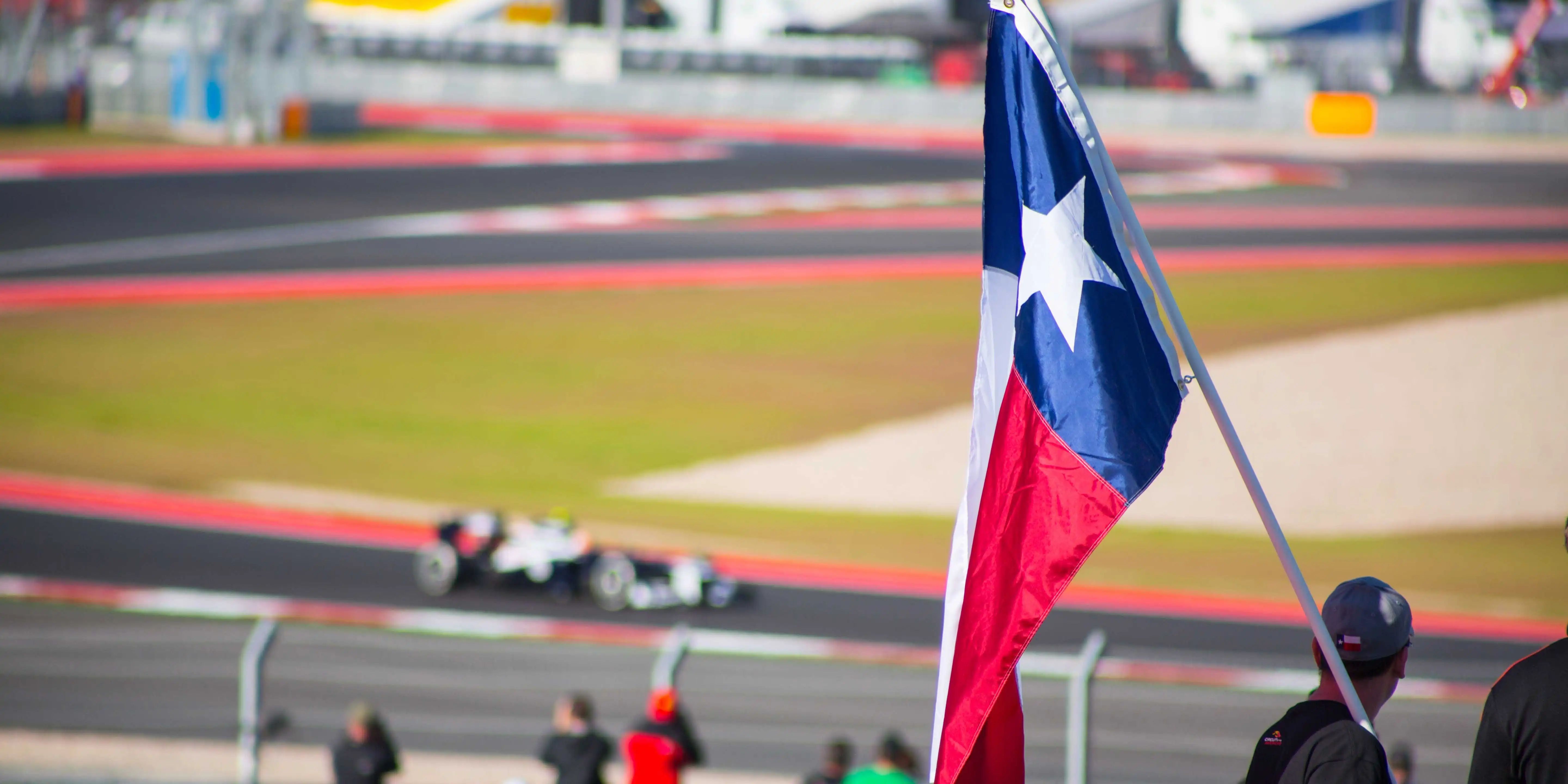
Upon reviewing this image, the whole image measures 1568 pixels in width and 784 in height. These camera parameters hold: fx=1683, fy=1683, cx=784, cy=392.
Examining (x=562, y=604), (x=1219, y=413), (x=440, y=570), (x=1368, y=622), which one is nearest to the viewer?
(x=1368, y=622)

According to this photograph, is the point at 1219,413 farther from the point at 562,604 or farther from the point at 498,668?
the point at 562,604

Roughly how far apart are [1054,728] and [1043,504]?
15.1ft

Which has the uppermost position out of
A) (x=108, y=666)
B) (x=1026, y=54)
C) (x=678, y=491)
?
(x=1026, y=54)

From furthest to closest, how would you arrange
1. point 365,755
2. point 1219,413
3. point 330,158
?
point 330,158, point 365,755, point 1219,413

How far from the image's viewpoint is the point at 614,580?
12500 mm

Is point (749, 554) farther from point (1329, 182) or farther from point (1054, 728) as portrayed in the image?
point (1329, 182)

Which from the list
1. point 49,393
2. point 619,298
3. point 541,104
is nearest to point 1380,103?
point 541,104

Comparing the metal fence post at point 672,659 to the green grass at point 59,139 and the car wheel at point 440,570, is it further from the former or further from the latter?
the green grass at point 59,139

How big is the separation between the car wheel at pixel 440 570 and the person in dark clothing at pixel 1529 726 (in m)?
10.7

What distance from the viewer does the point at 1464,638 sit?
40.9 feet

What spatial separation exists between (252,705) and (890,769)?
3336mm

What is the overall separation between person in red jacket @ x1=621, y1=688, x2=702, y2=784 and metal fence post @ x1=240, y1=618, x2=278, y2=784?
1.92 meters

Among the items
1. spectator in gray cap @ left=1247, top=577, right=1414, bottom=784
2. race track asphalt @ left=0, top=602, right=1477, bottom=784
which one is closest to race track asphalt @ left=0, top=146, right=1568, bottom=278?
race track asphalt @ left=0, top=602, right=1477, bottom=784

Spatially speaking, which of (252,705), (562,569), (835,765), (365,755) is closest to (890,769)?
(835,765)
